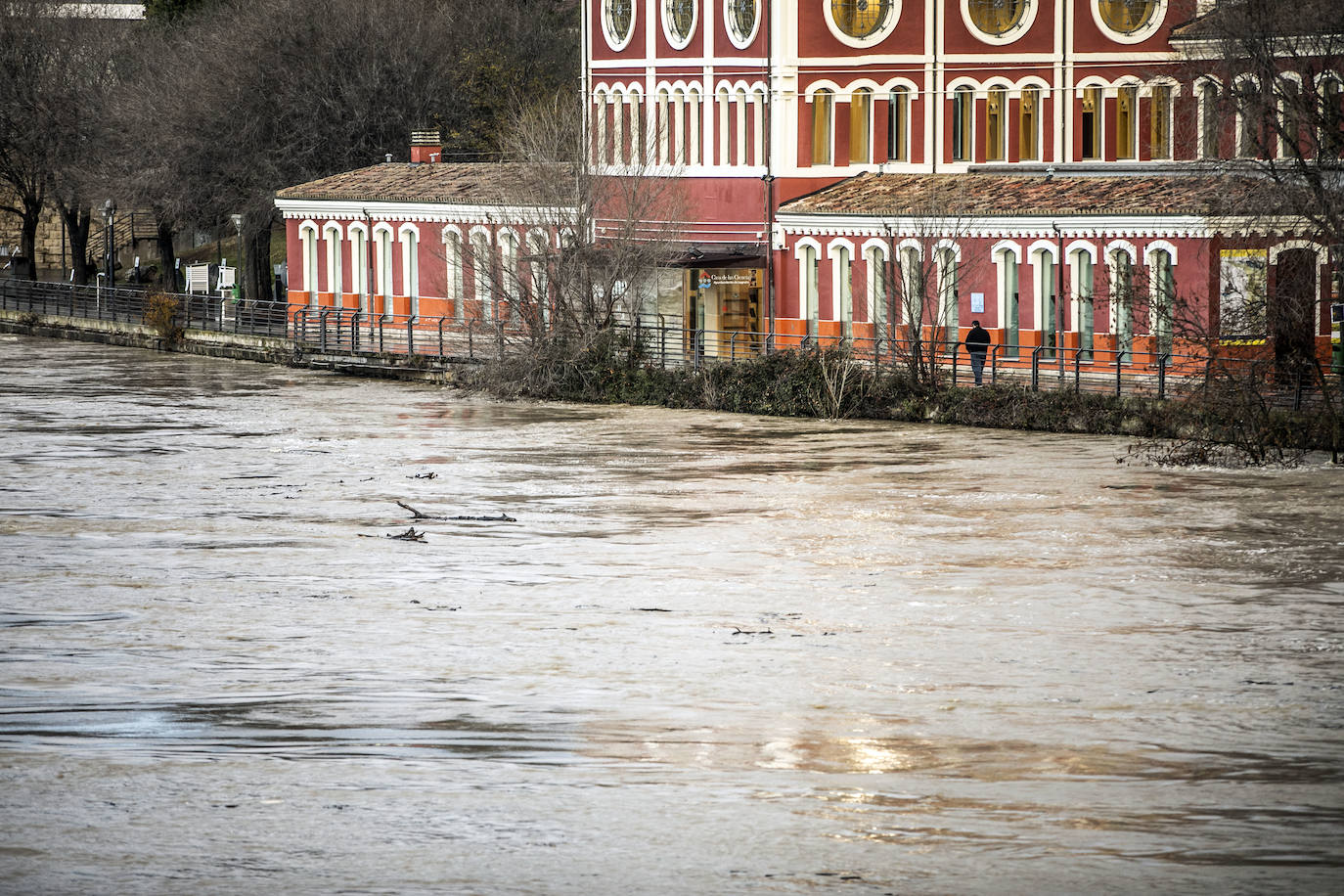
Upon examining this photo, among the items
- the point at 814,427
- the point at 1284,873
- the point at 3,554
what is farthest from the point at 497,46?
the point at 1284,873

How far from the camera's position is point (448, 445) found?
38094mm

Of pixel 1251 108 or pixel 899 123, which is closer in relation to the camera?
pixel 1251 108

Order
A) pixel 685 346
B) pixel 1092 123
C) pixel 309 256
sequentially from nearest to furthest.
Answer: pixel 685 346, pixel 1092 123, pixel 309 256

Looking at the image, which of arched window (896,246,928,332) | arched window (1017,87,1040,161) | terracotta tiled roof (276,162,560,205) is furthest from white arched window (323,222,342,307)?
arched window (896,246,928,332)

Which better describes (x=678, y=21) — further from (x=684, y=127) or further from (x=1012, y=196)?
(x=1012, y=196)

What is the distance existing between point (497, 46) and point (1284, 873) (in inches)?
2276

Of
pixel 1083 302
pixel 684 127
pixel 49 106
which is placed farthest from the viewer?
pixel 49 106

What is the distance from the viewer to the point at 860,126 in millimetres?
49344

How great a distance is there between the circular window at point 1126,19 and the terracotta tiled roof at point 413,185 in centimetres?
1423

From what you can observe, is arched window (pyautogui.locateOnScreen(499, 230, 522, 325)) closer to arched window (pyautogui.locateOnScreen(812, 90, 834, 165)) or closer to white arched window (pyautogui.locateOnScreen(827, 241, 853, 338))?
white arched window (pyautogui.locateOnScreen(827, 241, 853, 338))

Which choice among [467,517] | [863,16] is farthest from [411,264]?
[467,517]

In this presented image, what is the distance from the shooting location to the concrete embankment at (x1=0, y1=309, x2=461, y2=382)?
166 feet

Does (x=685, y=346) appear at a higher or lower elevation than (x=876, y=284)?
lower

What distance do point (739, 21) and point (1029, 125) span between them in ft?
22.8
